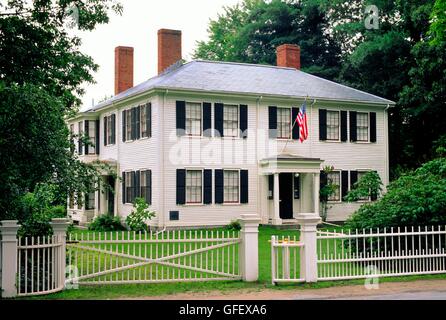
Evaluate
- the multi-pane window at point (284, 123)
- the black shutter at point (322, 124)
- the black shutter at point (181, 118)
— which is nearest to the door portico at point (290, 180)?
the multi-pane window at point (284, 123)

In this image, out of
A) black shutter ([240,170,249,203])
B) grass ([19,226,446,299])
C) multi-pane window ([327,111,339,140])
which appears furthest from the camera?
multi-pane window ([327,111,339,140])

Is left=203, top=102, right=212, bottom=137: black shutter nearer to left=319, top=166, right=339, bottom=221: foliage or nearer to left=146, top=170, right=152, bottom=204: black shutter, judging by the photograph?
left=146, top=170, right=152, bottom=204: black shutter

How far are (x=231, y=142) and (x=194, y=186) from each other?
2.63 meters

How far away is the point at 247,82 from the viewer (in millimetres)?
29531

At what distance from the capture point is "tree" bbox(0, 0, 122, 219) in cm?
1106

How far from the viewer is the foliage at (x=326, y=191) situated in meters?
29.1

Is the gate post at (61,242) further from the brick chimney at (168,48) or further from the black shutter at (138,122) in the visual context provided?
the brick chimney at (168,48)

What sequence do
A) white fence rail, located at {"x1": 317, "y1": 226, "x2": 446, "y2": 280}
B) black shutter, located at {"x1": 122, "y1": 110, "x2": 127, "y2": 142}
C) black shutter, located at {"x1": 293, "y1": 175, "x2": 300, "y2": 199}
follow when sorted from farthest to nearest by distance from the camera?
black shutter, located at {"x1": 122, "y1": 110, "x2": 127, "y2": 142}, black shutter, located at {"x1": 293, "y1": 175, "x2": 300, "y2": 199}, white fence rail, located at {"x1": 317, "y1": 226, "x2": 446, "y2": 280}

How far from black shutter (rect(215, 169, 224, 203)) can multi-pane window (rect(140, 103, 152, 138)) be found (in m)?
3.43

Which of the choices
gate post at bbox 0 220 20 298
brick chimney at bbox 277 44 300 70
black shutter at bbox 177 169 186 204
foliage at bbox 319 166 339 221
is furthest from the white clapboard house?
gate post at bbox 0 220 20 298

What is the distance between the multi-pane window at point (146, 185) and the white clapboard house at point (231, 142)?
0.04 meters

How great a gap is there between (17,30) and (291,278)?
7.91m

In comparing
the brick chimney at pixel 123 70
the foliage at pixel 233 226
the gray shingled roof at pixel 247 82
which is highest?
the brick chimney at pixel 123 70
